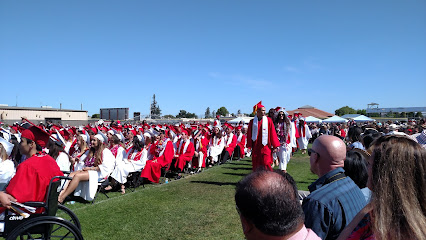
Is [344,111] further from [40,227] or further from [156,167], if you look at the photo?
[40,227]

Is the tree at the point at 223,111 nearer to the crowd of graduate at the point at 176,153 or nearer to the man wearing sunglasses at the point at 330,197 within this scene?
the crowd of graduate at the point at 176,153

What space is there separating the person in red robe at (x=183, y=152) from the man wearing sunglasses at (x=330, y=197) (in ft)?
26.9

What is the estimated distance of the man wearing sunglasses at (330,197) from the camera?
7.42ft

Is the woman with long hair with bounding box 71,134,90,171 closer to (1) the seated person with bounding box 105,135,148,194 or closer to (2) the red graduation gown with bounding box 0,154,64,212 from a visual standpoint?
(1) the seated person with bounding box 105,135,148,194

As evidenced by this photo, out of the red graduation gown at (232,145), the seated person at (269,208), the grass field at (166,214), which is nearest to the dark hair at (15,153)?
the grass field at (166,214)

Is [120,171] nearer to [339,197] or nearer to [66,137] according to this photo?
[66,137]

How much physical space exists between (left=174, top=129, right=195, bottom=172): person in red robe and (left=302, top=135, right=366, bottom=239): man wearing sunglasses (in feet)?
26.9

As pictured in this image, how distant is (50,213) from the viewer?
147 inches

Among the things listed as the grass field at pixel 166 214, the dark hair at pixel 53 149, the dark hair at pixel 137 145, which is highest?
the dark hair at pixel 53 149

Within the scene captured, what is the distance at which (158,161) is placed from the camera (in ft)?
30.6

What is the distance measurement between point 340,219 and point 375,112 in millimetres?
66095

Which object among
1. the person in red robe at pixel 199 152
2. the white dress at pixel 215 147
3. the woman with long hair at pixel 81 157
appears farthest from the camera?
the white dress at pixel 215 147

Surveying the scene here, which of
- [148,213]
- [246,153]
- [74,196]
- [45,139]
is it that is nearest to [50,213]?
[45,139]

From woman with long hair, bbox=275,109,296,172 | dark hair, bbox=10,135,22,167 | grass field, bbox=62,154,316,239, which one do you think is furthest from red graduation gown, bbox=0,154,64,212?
woman with long hair, bbox=275,109,296,172
